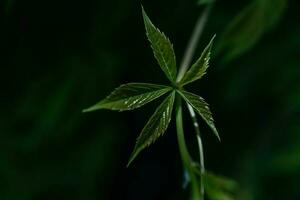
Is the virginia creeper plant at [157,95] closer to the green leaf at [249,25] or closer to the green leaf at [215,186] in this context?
the green leaf at [215,186]

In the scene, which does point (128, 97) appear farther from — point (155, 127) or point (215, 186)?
point (215, 186)

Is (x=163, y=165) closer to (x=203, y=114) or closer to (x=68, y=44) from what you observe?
(x=68, y=44)

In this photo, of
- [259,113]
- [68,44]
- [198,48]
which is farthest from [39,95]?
[259,113]

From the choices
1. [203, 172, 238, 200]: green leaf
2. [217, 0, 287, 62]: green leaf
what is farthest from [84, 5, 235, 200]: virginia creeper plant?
[217, 0, 287, 62]: green leaf

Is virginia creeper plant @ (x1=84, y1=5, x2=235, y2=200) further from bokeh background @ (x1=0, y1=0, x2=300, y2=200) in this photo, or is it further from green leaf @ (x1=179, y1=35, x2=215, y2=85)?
bokeh background @ (x1=0, y1=0, x2=300, y2=200)

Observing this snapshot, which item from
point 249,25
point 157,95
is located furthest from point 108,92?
point 157,95

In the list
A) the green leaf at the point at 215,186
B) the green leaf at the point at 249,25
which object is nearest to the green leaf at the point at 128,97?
the green leaf at the point at 215,186
